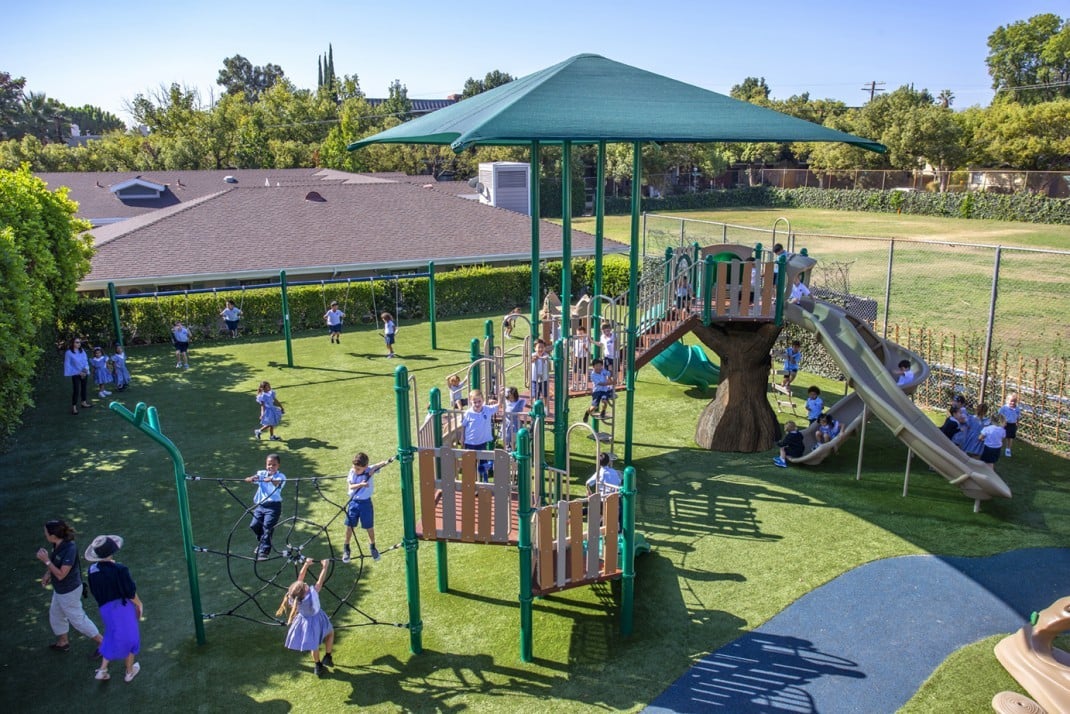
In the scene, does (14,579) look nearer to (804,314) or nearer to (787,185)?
(804,314)

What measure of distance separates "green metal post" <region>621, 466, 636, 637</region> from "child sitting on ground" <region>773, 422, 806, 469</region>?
555 centimetres

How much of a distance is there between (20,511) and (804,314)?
1246cm

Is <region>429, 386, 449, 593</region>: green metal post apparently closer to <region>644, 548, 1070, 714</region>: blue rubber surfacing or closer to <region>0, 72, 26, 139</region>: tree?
<region>644, 548, 1070, 714</region>: blue rubber surfacing

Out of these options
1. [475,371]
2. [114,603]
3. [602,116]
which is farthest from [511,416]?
[114,603]

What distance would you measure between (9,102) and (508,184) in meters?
Result: 76.0

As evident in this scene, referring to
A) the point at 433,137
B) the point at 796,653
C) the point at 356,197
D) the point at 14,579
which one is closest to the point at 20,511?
the point at 14,579

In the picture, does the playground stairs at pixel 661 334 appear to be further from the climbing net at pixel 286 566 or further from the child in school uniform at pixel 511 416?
the climbing net at pixel 286 566

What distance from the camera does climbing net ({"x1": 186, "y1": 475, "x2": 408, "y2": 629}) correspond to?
28.3 ft

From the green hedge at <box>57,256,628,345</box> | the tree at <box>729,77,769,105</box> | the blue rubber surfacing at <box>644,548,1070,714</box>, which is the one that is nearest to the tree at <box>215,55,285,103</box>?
the tree at <box>729,77,769,105</box>

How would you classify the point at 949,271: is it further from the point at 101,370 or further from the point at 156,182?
the point at 156,182

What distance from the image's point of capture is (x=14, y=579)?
931 cm

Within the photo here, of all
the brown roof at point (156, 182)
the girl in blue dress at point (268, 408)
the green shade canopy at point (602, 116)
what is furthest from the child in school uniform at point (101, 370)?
the brown roof at point (156, 182)

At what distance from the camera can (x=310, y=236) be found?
82.5 ft

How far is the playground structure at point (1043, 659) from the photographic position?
275 inches
